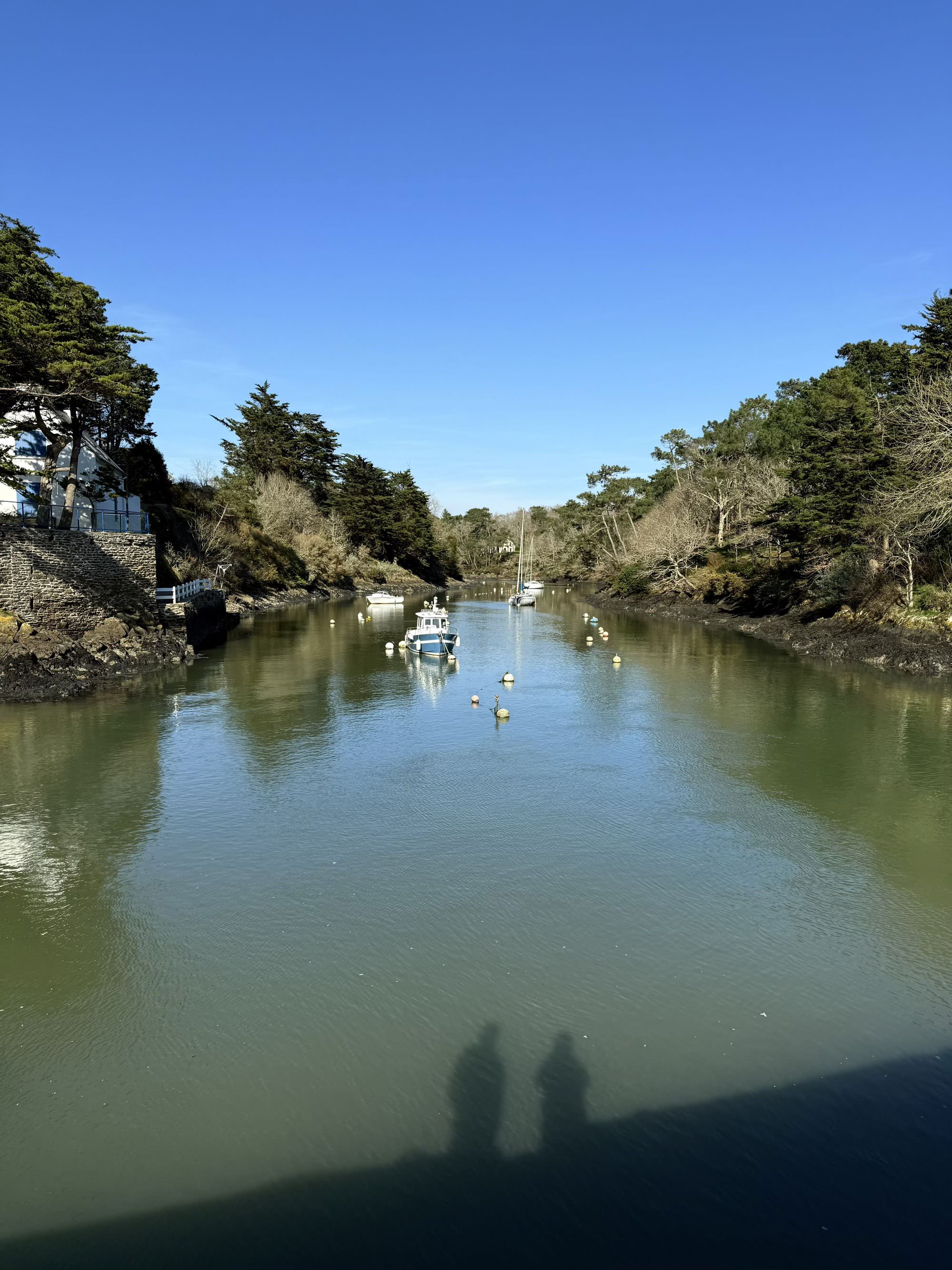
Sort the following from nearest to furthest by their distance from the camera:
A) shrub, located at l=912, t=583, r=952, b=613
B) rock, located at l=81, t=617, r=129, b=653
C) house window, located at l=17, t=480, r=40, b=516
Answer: rock, located at l=81, t=617, r=129, b=653, house window, located at l=17, t=480, r=40, b=516, shrub, located at l=912, t=583, r=952, b=613

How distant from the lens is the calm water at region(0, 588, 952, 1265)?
664cm

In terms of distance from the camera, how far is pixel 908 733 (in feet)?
77.4

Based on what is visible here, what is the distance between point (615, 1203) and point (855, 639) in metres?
37.4

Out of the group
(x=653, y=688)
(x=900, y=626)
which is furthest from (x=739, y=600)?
(x=653, y=688)

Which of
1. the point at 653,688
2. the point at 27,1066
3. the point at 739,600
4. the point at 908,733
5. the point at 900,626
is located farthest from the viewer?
the point at 739,600

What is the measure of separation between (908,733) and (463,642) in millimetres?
27945

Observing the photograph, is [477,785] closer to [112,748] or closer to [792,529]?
[112,748]

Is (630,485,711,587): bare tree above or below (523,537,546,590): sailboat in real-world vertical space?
above

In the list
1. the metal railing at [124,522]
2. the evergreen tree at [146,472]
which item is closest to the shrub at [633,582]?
the evergreen tree at [146,472]

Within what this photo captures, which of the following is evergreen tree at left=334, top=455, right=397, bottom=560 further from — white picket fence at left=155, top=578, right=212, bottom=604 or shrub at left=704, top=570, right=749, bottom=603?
white picket fence at left=155, top=578, right=212, bottom=604

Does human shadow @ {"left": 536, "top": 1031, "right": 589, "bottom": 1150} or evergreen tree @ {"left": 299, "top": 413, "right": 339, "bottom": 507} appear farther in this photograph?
evergreen tree @ {"left": 299, "top": 413, "right": 339, "bottom": 507}

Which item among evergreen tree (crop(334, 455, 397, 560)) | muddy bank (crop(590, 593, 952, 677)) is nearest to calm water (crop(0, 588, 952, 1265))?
muddy bank (crop(590, 593, 952, 677))

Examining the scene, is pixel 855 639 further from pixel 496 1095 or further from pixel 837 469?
pixel 496 1095

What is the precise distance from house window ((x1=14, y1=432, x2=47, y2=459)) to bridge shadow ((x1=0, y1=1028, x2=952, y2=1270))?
37.1 meters
